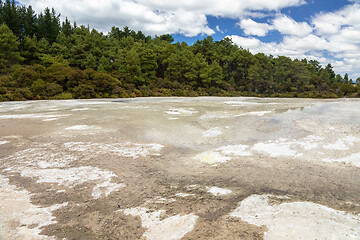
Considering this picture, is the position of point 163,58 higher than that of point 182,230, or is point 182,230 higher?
point 163,58

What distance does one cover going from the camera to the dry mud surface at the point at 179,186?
226 cm

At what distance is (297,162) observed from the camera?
4.08m

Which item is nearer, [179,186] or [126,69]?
[179,186]

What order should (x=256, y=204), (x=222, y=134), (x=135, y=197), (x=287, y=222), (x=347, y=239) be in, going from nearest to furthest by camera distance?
(x=347, y=239) < (x=287, y=222) < (x=256, y=204) < (x=135, y=197) < (x=222, y=134)

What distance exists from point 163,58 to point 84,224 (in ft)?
98.3

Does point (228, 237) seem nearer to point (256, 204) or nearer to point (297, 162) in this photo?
point (256, 204)

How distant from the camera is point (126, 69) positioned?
25.1 metres

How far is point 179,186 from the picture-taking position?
10.7ft

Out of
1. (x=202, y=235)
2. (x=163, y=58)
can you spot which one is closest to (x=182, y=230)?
(x=202, y=235)

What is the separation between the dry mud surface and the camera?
226cm

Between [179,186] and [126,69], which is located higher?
[126,69]

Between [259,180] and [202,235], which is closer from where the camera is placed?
[202,235]

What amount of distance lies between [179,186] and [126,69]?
23.7 metres

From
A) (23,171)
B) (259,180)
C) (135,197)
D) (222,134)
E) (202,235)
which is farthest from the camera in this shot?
(222,134)
